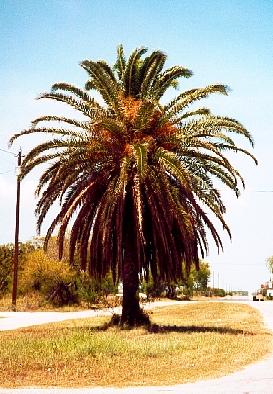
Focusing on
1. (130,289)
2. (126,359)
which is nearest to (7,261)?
(130,289)

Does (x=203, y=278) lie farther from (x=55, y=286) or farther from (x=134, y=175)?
(x=134, y=175)

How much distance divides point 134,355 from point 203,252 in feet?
28.5

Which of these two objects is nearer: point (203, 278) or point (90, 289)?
point (90, 289)

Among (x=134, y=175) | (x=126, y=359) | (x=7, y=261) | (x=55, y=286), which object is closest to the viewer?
(x=126, y=359)

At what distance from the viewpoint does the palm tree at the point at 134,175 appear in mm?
18484

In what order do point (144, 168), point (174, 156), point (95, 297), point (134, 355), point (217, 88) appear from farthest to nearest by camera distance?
point (95, 297) → point (217, 88) → point (174, 156) → point (144, 168) → point (134, 355)

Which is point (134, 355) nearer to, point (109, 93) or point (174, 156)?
point (174, 156)

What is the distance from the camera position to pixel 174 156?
1817 cm

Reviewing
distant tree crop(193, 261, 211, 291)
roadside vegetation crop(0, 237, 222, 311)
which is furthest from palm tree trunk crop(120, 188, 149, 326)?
distant tree crop(193, 261, 211, 291)

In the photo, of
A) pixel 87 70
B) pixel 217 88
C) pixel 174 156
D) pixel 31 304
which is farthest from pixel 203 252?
pixel 31 304

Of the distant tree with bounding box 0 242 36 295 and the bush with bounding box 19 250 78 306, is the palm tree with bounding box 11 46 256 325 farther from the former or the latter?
the distant tree with bounding box 0 242 36 295

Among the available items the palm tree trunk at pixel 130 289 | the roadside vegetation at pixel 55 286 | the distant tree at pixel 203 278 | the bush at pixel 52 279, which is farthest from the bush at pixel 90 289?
the distant tree at pixel 203 278

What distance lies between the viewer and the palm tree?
1848cm

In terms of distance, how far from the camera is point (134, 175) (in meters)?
18.9
